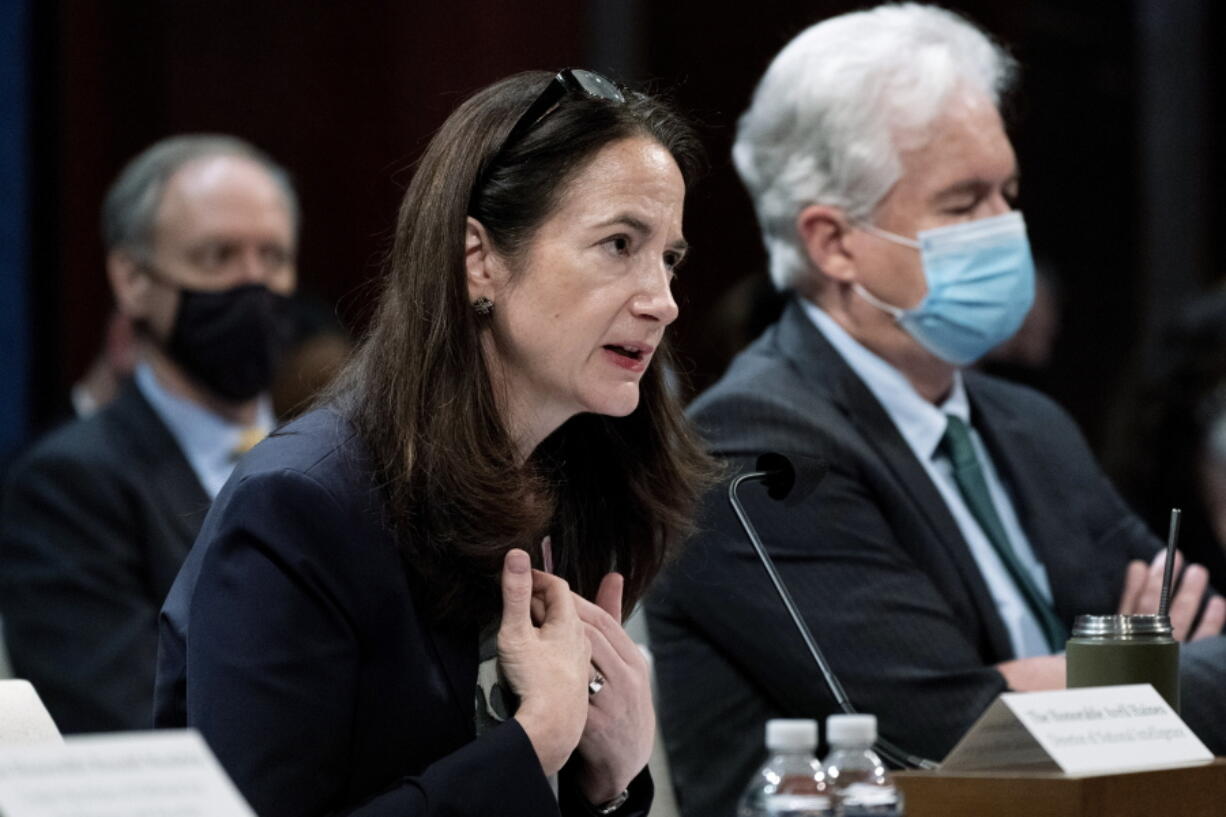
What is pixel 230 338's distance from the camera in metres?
4.23

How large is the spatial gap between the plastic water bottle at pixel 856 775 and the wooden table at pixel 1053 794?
18 cm

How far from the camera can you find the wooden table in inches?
70.1

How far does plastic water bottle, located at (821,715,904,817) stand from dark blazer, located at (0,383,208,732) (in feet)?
7.59

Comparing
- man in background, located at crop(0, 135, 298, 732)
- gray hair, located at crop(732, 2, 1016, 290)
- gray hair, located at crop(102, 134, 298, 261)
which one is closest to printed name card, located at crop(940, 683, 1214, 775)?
gray hair, located at crop(732, 2, 1016, 290)

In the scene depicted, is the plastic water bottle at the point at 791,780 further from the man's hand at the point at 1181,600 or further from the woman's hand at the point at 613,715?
the man's hand at the point at 1181,600

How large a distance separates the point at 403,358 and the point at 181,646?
41cm

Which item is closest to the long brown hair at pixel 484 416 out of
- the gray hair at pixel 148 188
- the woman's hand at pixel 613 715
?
the woman's hand at pixel 613 715

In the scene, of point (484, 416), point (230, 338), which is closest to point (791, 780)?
point (484, 416)

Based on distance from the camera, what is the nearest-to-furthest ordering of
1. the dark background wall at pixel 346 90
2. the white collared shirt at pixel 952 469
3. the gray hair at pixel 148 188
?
1. the white collared shirt at pixel 952 469
2. the gray hair at pixel 148 188
3. the dark background wall at pixel 346 90

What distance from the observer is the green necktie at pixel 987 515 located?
298cm

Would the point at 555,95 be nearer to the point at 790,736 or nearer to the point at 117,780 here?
the point at 790,736

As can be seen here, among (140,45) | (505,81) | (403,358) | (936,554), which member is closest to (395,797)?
(403,358)

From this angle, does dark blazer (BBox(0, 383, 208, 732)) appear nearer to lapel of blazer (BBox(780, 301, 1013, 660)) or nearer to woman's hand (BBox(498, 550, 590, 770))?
lapel of blazer (BBox(780, 301, 1013, 660))

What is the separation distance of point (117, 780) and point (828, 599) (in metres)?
1.63
